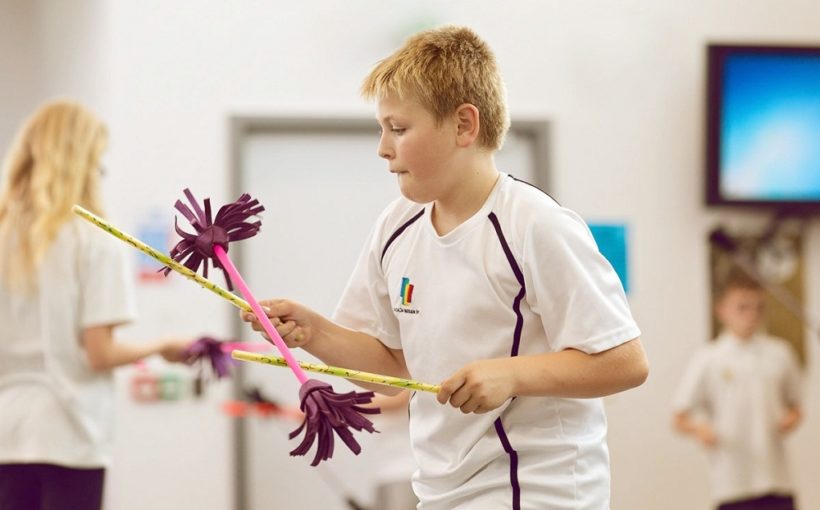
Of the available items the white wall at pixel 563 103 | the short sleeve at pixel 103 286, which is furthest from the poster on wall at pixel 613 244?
the white wall at pixel 563 103

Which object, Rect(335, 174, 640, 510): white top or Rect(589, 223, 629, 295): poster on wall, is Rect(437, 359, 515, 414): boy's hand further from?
Rect(589, 223, 629, 295): poster on wall

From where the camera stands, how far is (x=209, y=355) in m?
2.58

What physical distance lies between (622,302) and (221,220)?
62 centimetres

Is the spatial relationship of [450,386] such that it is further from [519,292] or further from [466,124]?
[466,124]

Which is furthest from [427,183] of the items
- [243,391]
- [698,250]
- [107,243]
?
[698,250]

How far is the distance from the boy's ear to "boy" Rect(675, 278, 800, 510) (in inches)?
97.9

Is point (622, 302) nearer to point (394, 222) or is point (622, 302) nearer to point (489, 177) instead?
point (489, 177)

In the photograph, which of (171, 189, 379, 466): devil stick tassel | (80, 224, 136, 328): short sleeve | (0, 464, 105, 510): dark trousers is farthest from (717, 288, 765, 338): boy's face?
(171, 189, 379, 466): devil stick tassel

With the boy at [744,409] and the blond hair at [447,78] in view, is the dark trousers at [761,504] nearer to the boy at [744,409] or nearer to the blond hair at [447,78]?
the boy at [744,409]

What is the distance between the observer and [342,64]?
13.4 ft

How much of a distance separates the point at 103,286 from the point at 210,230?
94 cm

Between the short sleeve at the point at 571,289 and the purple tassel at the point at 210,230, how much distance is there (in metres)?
0.44

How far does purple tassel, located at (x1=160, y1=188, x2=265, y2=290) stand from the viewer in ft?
5.43

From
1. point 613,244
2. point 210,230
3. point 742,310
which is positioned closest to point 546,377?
point 210,230
